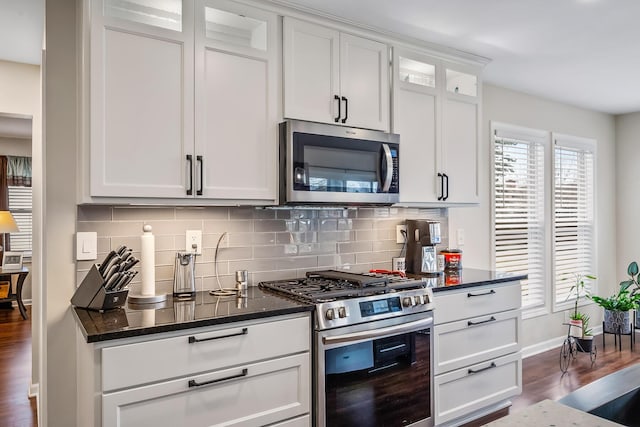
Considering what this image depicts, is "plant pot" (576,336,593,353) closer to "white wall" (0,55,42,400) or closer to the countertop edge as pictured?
the countertop edge

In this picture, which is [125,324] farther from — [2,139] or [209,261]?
[2,139]

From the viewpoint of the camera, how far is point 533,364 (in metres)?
4.12

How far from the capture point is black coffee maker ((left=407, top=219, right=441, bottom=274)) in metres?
3.11

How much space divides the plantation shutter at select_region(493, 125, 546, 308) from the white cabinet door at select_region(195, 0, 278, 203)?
98.4 inches

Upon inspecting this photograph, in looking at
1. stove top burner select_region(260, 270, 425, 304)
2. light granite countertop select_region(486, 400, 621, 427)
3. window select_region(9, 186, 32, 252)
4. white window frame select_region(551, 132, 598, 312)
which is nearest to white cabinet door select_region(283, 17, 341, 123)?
stove top burner select_region(260, 270, 425, 304)

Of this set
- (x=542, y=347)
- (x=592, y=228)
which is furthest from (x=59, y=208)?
(x=592, y=228)

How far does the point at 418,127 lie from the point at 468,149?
20.1 inches

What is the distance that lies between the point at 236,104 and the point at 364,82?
86 centimetres

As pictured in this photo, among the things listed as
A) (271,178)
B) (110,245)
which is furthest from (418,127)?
(110,245)

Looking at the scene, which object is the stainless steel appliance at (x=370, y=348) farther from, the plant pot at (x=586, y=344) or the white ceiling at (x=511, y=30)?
the plant pot at (x=586, y=344)

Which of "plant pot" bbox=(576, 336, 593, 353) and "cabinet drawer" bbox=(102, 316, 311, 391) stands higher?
"cabinet drawer" bbox=(102, 316, 311, 391)

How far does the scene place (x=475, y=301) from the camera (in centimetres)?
280

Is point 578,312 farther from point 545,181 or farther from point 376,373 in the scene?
point 376,373

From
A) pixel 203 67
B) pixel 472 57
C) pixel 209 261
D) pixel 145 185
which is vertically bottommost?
pixel 209 261
